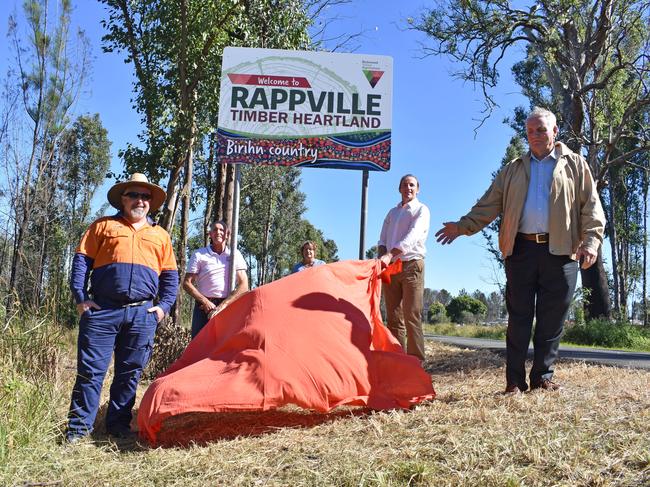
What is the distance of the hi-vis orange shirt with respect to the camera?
4.72 meters

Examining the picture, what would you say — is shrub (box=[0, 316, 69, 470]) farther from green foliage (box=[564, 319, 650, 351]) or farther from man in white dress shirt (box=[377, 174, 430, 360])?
green foliage (box=[564, 319, 650, 351])

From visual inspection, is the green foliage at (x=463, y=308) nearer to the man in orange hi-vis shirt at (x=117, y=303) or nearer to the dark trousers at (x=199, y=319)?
the dark trousers at (x=199, y=319)

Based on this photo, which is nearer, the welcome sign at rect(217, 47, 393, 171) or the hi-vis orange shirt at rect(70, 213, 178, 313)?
the hi-vis orange shirt at rect(70, 213, 178, 313)

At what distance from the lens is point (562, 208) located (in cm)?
464

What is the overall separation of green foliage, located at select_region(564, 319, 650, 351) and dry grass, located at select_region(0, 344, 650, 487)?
15.1 metres

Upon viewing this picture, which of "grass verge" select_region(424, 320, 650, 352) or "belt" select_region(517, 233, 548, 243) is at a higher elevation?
"belt" select_region(517, 233, 548, 243)

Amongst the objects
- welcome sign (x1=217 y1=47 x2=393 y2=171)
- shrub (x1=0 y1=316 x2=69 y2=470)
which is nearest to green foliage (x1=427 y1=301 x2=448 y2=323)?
welcome sign (x1=217 y1=47 x2=393 y2=171)

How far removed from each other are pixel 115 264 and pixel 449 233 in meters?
2.52

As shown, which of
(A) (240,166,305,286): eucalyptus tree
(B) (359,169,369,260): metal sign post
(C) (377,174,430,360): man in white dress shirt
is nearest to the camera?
(C) (377,174,430,360): man in white dress shirt

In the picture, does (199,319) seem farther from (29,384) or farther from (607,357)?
(607,357)

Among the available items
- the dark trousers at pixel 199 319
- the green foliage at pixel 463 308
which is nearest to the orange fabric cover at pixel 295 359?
the dark trousers at pixel 199 319

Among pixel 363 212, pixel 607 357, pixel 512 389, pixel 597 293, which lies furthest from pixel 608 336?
pixel 512 389

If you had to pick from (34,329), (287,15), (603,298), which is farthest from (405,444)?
(603,298)

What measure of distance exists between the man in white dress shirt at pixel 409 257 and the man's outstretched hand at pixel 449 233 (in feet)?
4.25
